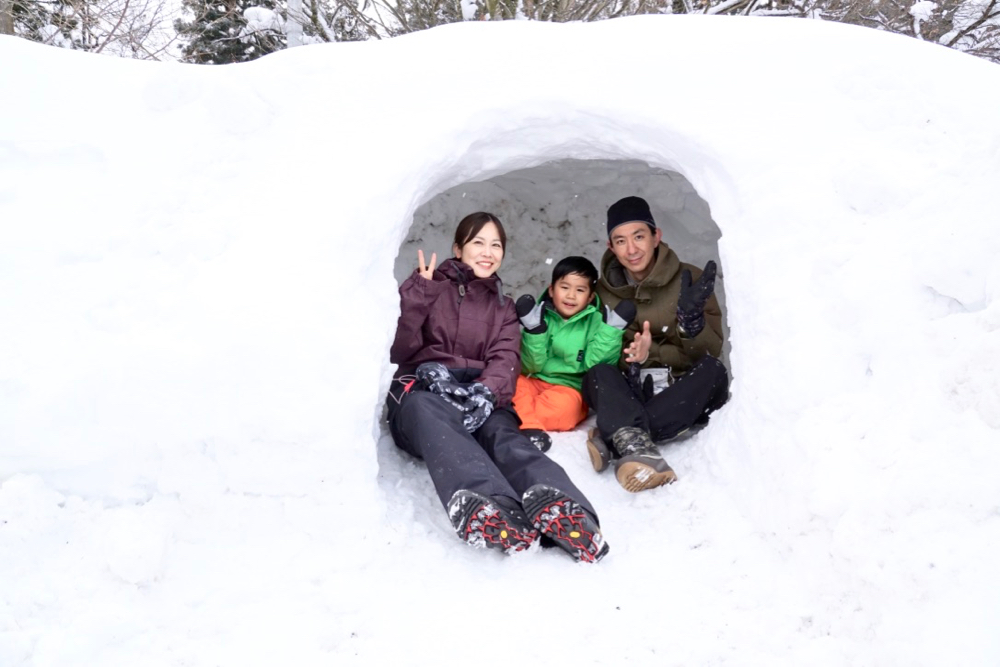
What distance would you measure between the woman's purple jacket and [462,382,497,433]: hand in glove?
0.18ft

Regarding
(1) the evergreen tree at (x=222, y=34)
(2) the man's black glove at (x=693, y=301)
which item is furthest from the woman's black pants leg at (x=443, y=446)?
(1) the evergreen tree at (x=222, y=34)

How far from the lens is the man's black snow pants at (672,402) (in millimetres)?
3154

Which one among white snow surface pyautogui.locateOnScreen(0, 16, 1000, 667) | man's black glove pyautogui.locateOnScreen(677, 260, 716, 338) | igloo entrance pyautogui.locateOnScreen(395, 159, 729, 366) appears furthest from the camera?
igloo entrance pyautogui.locateOnScreen(395, 159, 729, 366)

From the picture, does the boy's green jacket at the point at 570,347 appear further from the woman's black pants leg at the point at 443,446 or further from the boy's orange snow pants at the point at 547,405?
the woman's black pants leg at the point at 443,446

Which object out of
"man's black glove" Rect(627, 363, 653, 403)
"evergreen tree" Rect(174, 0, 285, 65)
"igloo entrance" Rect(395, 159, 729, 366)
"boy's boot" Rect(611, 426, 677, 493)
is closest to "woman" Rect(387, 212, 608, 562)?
"boy's boot" Rect(611, 426, 677, 493)

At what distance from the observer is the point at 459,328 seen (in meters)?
3.16

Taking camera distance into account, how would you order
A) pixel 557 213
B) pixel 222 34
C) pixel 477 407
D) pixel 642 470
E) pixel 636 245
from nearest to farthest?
pixel 642 470 → pixel 477 407 → pixel 636 245 → pixel 557 213 → pixel 222 34

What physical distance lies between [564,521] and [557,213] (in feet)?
10.5

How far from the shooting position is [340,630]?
2.02 metres

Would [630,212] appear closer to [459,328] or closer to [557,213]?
[459,328]

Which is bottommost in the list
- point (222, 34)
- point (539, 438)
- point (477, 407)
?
point (539, 438)

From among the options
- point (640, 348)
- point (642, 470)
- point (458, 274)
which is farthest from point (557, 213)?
point (642, 470)

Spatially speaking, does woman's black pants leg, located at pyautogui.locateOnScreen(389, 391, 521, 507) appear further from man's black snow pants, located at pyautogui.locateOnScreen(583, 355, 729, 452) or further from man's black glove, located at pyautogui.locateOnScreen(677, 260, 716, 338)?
man's black glove, located at pyautogui.locateOnScreen(677, 260, 716, 338)

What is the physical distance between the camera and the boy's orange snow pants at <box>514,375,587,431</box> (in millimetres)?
3389
